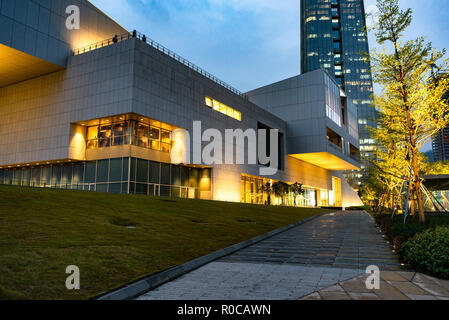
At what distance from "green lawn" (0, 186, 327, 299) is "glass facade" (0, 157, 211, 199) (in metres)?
15.5

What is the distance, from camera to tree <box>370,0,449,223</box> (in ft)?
52.9

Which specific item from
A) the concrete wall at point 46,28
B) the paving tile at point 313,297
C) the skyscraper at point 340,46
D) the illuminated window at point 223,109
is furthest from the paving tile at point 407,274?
the skyscraper at point 340,46

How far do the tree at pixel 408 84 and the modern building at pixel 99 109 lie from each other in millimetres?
21738

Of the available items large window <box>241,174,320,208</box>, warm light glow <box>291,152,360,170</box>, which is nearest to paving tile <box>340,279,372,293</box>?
large window <box>241,174,320,208</box>

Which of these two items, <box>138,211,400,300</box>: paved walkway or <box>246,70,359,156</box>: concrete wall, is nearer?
<box>138,211,400,300</box>: paved walkway

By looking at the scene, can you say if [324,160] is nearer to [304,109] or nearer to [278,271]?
[304,109]

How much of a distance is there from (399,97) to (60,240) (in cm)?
1711

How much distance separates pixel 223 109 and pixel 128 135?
15.2 metres

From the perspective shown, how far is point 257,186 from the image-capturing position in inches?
1967

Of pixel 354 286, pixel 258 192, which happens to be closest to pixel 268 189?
pixel 258 192

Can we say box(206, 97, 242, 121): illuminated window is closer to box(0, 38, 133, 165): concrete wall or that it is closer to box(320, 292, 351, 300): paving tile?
box(0, 38, 133, 165): concrete wall

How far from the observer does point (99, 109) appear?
32.3 metres

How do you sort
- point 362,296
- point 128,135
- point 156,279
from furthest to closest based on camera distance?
point 128,135 < point 156,279 < point 362,296

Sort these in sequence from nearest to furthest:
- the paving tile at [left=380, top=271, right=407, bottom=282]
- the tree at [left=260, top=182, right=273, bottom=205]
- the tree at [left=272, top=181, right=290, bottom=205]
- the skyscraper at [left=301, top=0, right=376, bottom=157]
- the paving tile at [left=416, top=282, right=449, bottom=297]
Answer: the paving tile at [left=416, top=282, right=449, bottom=297] → the paving tile at [left=380, top=271, right=407, bottom=282] → the tree at [left=260, top=182, right=273, bottom=205] → the tree at [left=272, top=181, right=290, bottom=205] → the skyscraper at [left=301, top=0, right=376, bottom=157]
